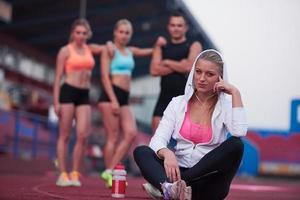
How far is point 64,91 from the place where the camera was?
6434 millimetres

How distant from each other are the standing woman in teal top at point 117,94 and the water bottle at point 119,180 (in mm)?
1943

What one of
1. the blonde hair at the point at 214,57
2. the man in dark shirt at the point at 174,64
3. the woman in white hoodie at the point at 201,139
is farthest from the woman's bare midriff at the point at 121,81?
the blonde hair at the point at 214,57

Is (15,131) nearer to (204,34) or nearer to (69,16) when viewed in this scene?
(69,16)

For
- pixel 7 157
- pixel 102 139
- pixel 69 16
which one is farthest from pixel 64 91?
pixel 69 16

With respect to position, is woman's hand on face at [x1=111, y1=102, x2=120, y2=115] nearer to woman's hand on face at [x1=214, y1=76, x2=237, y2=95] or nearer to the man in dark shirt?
the man in dark shirt

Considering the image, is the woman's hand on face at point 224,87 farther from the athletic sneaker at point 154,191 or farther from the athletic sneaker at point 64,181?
the athletic sneaker at point 64,181

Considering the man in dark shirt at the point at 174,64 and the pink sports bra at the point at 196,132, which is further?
the man in dark shirt at the point at 174,64

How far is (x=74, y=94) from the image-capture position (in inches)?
253

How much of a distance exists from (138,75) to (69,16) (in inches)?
448

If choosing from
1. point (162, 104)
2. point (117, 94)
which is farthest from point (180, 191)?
point (117, 94)

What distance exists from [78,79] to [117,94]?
48 cm

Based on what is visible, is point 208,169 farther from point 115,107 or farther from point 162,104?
point 115,107

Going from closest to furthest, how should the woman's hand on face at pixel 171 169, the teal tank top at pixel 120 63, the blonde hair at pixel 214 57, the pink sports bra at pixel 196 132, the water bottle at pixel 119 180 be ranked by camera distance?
the woman's hand on face at pixel 171 169 < the blonde hair at pixel 214 57 < the pink sports bra at pixel 196 132 < the water bottle at pixel 119 180 < the teal tank top at pixel 120 63

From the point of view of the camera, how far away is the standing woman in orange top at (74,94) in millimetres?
6363
